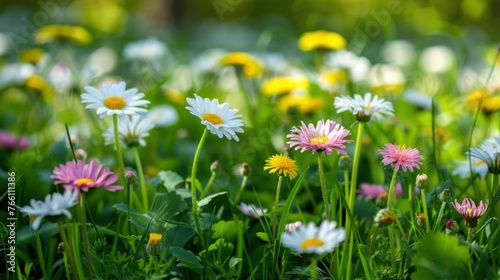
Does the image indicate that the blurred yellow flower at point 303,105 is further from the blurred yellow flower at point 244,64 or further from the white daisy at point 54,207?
the white daisy at point 54,207

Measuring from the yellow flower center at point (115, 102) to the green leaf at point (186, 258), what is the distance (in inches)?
9.2

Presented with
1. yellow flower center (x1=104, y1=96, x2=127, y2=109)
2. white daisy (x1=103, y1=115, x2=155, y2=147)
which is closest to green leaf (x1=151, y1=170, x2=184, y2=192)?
white daisy (x1=103, y1=115, x2=155, y2=147)

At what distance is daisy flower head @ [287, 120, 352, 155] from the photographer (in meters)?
0.86

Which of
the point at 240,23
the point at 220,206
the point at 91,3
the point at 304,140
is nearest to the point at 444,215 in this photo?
the point at 304,140

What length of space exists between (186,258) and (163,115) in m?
0.85

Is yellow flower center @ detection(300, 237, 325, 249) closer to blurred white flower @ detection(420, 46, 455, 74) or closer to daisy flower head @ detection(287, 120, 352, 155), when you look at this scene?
daisy flower head @ detection(287, 120, 352, 155)

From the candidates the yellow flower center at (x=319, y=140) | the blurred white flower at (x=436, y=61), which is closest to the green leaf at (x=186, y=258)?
the yellow flower center at (x=319, y=140)

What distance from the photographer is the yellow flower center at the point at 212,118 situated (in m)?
0.94

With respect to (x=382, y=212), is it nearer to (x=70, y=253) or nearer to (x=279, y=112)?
(x=70, y=253)

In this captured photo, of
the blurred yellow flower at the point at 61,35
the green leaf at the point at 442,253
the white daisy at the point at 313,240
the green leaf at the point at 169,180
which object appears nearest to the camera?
the white daisy at the point at 313,240

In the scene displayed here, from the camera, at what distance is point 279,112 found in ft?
5.62

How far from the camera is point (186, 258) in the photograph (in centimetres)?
88

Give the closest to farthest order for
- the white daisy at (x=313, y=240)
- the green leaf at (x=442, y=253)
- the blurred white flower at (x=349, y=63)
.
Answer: the white daisy at (x=313, y=240) → the green leaf at (x=442, y=253) → the blurred white flower at (x=349, y=63)

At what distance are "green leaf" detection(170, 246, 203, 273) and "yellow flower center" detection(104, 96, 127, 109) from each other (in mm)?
234
